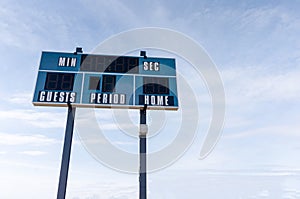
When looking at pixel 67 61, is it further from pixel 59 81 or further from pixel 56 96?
pixel 56 96

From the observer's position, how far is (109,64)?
9.04m

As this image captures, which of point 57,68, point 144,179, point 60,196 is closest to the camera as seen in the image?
point 60,196

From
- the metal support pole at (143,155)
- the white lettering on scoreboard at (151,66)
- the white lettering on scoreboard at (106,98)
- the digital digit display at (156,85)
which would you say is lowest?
the metal support pole at (143,155)

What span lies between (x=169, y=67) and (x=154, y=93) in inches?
55.0

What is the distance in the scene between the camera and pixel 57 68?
336 inches

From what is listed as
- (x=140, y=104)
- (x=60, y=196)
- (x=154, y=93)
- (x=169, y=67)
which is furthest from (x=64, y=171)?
(x=169, y=67)

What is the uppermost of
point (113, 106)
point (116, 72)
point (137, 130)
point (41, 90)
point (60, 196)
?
point (116, 72)

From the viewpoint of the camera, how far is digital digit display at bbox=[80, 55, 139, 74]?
8.86m

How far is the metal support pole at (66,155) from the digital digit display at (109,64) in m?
1.72

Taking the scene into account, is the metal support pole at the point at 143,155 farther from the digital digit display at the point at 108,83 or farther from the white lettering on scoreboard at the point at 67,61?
the white lettering on scoreboard at the point at 67,61

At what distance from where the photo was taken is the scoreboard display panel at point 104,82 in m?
8.20

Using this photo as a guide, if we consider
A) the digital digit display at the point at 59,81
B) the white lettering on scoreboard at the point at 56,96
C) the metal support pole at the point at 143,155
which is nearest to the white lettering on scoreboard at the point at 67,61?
the digital digit display at the point at 59,81

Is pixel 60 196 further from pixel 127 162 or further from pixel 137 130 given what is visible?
pixel 137 130

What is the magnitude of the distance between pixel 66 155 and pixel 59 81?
102 inches
